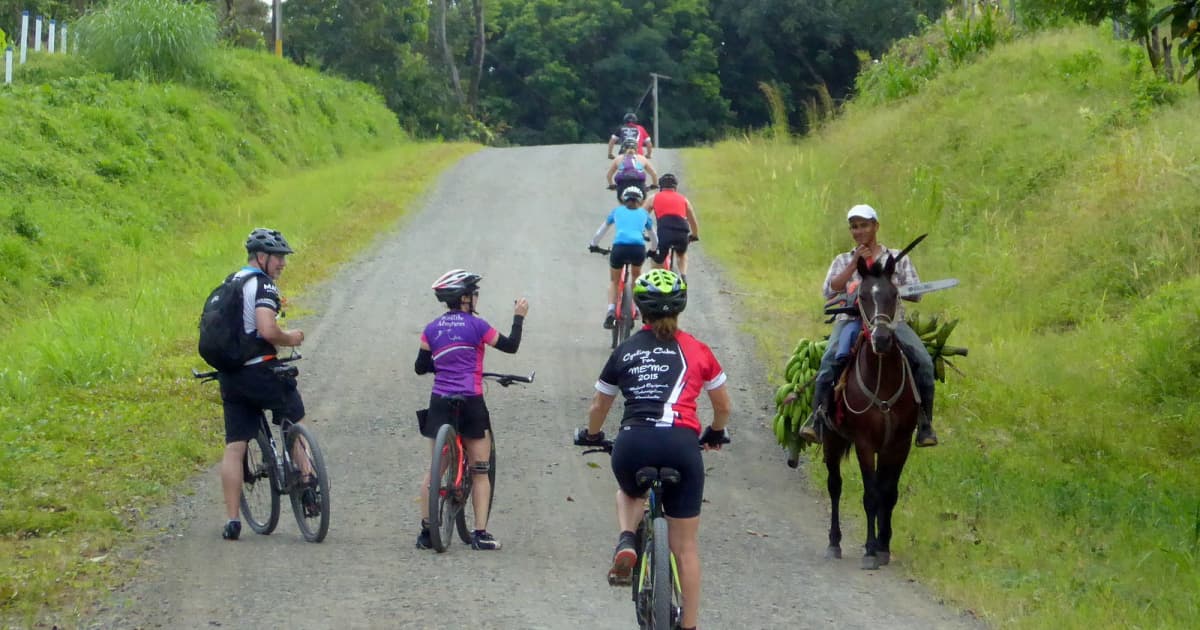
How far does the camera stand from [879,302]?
29.6 ft

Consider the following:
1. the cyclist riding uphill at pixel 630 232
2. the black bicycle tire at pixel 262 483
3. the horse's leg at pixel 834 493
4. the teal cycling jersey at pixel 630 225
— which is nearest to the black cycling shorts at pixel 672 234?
the cyclist riding uphill at pixel 630 232

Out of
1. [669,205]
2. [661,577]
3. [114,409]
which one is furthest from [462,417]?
[669,205]

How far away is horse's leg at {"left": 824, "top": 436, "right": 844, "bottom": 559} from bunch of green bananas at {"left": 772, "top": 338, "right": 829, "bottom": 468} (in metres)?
0.45

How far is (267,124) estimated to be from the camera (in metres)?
33.8

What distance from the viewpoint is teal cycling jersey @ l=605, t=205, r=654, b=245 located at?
15805mm

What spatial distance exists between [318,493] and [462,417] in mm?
1082

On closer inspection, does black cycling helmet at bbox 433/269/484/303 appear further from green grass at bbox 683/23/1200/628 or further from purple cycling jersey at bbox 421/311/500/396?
green grass at bbox 683/23/1200/628

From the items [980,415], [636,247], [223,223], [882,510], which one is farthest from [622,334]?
[223,223]

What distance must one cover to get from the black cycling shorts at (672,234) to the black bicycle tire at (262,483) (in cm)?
721

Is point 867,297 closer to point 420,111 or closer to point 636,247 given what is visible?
point 636,247

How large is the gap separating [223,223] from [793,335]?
12.8m

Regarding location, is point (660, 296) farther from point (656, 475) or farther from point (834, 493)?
point (834, 493)

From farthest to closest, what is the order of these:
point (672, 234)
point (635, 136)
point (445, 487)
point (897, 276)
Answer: point (635, 136), point (672, 234), point (897, 276), point (445, 487)

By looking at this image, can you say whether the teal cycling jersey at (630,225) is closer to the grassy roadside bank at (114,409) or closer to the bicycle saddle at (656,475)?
the grassy roadside bank at (114,409)
